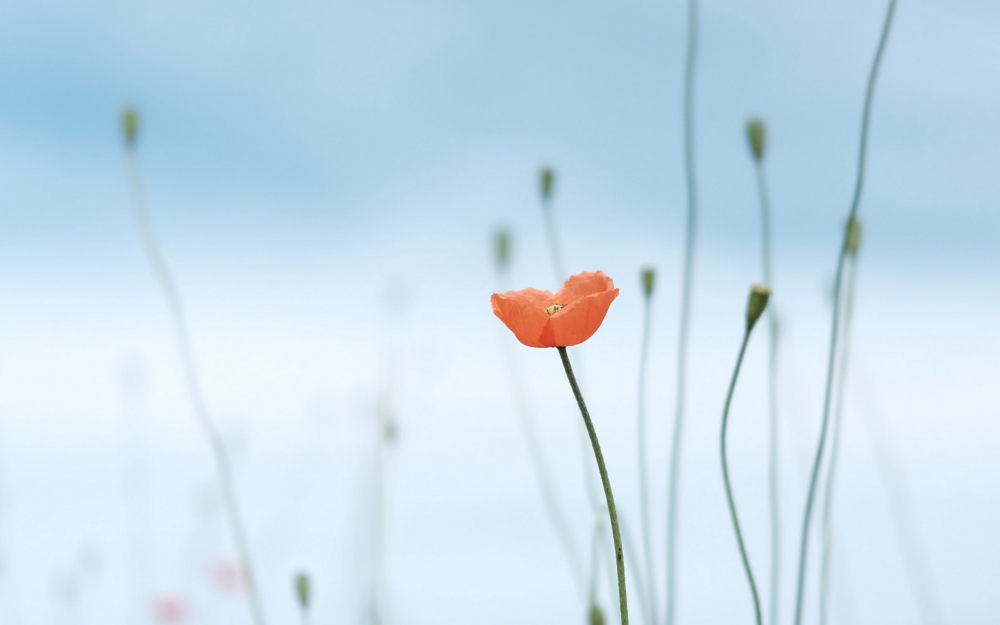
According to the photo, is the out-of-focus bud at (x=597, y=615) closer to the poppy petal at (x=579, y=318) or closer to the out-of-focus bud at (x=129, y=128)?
the poppy petal at (x=579, y=318)

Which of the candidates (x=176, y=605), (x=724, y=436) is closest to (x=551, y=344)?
(x=724, y=436)

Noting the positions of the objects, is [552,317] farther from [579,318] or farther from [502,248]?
[502,248]

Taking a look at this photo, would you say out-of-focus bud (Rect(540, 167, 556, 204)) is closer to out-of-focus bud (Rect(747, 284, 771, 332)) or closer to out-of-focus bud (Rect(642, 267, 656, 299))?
out-of-focus bud (Rect(642, 267, 656, 299))

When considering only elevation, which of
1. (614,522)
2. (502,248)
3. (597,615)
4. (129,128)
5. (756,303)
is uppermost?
(129,128)

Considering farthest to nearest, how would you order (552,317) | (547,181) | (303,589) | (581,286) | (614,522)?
(547,181), (303,589), (581,286), (552,317), (614,522)

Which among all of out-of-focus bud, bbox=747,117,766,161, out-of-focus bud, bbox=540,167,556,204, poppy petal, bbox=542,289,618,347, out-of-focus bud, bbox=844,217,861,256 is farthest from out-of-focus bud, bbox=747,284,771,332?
out-of-focus bud, bbox=540,167,556,204

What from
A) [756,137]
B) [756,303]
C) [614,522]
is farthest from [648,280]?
[614,522]

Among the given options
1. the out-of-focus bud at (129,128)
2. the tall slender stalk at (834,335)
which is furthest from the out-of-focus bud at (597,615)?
the out-of-focus bud at (129,128)
